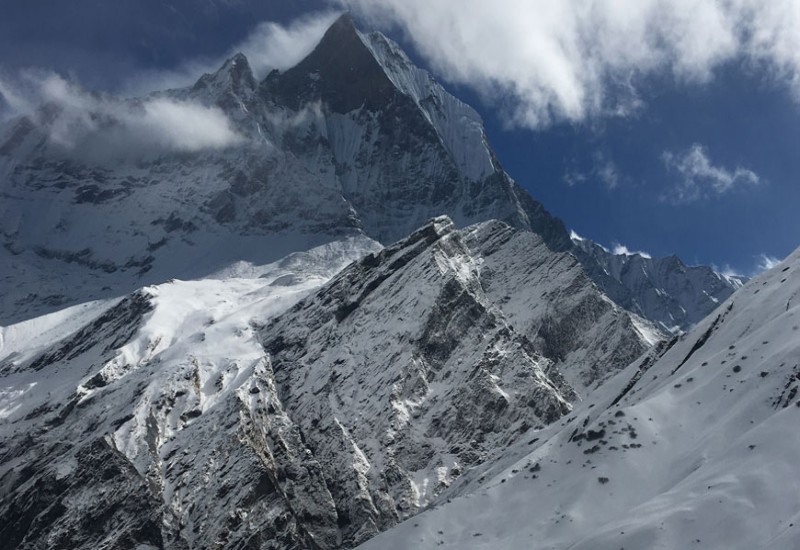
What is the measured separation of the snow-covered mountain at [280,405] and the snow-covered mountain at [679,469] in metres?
42.0

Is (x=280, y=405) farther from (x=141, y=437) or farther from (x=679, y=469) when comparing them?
(x=679, y=469)

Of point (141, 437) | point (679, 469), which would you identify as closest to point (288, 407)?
point (141, 437)

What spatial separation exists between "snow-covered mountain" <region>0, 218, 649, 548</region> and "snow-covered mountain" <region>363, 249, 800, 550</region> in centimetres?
4202

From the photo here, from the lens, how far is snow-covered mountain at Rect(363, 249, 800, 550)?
50094mm

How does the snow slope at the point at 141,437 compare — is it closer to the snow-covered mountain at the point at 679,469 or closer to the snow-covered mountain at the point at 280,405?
the snow-covered mountain at the point at 280,405

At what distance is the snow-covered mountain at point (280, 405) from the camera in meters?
109

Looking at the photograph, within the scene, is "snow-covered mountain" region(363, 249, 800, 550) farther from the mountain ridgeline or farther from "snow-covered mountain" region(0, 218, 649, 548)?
"snow-covered mountain" region(0, 218, 649, 548)

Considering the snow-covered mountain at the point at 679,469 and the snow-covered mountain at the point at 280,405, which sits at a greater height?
the snow-covered mountain at the point at 280,405

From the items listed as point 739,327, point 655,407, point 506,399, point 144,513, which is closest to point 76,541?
point 144,513

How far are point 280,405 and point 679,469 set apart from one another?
261ft

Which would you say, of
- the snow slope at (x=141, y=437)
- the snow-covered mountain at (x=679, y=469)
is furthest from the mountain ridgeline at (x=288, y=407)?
the snow-covered mountain at (x=679, y=469)

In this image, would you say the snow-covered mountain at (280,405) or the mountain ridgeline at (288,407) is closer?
the mountain ridgeline at (288,407)

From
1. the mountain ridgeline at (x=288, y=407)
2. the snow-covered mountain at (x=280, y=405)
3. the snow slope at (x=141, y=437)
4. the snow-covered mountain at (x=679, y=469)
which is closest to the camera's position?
the snow-covered mountain at (x=679, y=469)

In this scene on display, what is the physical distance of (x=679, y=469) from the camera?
2421 inches
